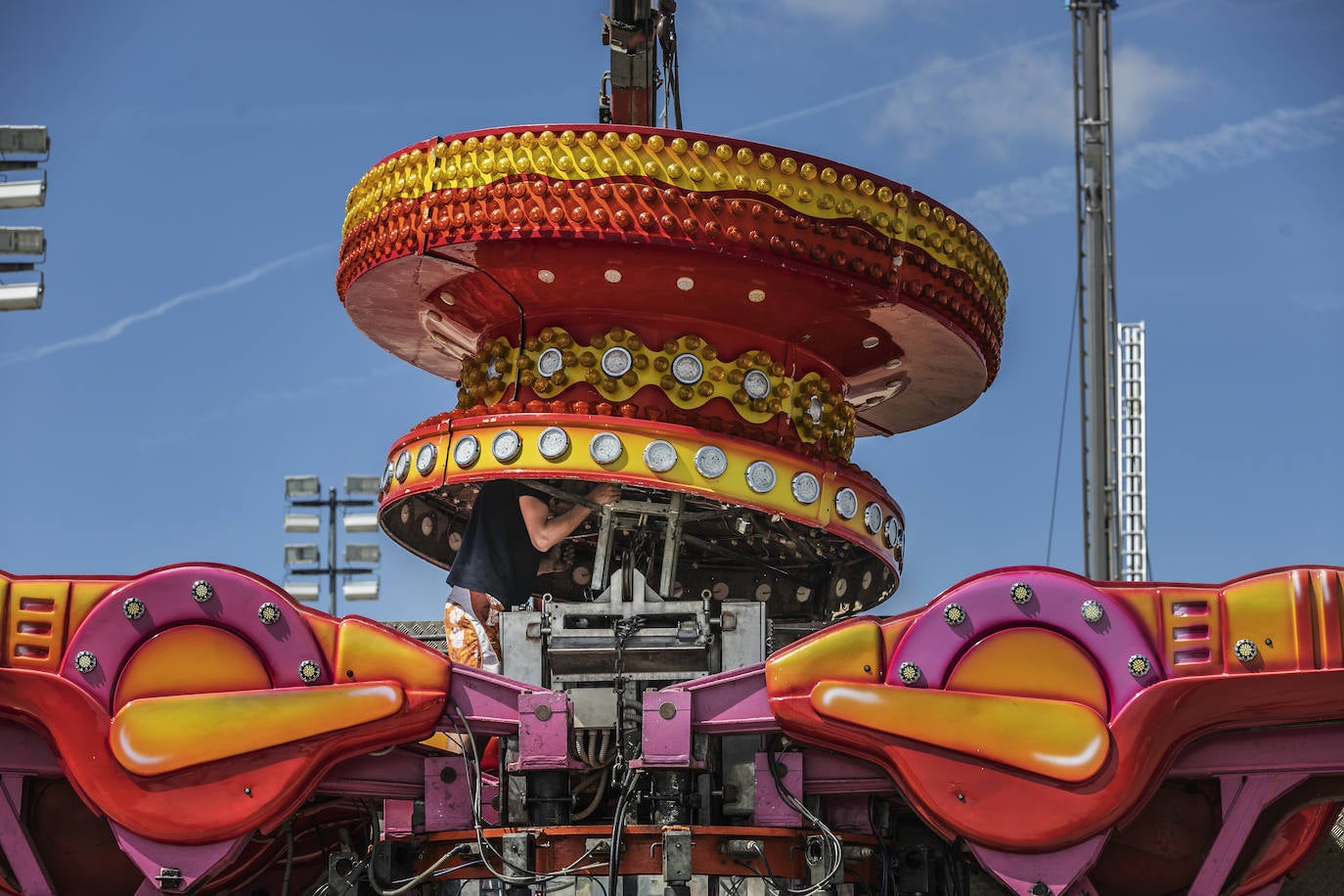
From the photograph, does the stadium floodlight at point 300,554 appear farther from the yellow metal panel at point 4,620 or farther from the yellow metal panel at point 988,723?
the yellow metal panel at point 988,723

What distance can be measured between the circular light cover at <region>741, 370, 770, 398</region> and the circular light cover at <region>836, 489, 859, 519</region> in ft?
3.19

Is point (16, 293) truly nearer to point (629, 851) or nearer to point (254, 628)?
point (254, 628)

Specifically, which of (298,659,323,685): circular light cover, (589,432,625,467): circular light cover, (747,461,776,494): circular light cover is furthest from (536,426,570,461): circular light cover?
(298,659,323,685): circular light cover

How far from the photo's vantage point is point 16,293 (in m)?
26.0

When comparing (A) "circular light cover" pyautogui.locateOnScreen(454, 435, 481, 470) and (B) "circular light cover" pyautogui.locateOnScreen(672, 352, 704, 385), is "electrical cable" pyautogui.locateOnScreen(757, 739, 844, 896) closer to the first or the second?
(B) "circular light cover" pyautogui.locateOnScreen(672, 352, 704, 385)

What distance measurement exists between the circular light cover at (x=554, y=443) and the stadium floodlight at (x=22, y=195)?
1400cm

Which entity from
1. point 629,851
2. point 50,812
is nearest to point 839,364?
point 629,851

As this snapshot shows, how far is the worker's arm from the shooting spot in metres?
14.9

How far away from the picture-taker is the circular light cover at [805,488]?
1469 centimetres

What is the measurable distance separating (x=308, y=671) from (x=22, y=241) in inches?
595

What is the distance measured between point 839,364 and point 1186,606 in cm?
464

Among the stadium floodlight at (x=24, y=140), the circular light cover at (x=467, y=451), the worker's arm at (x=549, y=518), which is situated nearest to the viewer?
the circular light cover at (x=467, y=451)

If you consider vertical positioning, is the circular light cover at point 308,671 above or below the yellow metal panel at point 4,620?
below

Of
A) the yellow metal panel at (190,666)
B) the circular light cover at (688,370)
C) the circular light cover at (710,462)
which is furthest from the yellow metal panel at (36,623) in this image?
the circular light cover at (688,370)
